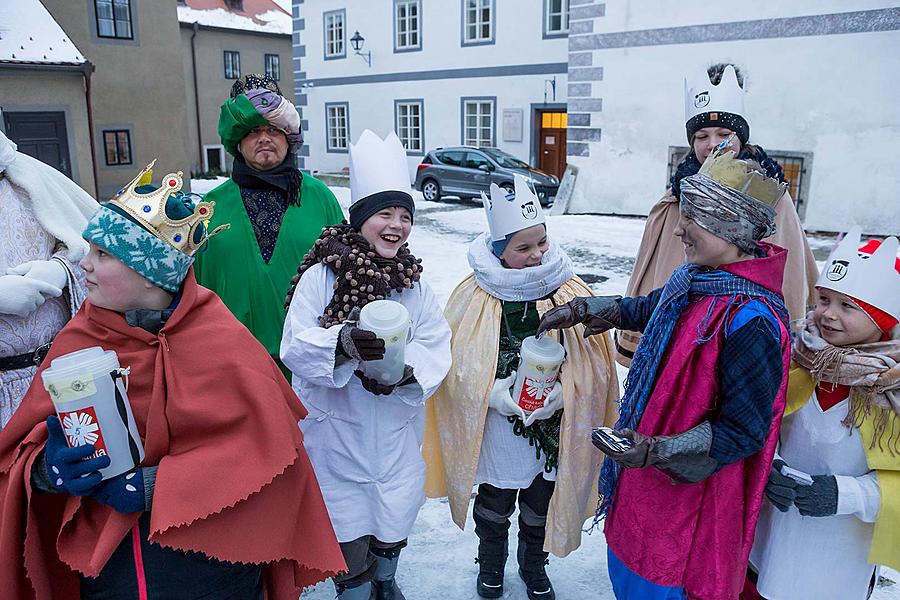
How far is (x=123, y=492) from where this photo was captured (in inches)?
62.6

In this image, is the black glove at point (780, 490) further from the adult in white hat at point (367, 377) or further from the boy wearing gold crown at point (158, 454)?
the boy wearing gold crown at point (158, 454)

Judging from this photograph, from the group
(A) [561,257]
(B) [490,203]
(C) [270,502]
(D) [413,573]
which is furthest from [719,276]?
(D) [413,573]

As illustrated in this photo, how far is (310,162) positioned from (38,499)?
21189mm

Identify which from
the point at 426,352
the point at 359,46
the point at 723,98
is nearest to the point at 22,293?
the point at 426,352

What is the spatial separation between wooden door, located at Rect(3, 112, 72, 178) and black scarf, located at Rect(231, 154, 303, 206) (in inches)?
448

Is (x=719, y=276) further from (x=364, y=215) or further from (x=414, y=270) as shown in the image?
(x=364, y=215)

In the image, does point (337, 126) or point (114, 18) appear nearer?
point (114, 18)

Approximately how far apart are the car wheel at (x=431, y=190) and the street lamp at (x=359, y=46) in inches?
218

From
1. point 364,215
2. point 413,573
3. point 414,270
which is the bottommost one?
point 413,573

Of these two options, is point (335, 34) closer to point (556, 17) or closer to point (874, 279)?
point (556, 17)

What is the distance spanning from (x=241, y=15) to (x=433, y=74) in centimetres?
1205

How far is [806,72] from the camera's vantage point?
10906 mm

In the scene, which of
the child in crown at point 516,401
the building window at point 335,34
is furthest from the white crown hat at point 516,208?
the building window at point 335,34

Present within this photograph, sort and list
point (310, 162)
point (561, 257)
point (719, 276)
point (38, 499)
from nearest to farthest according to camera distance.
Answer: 1. point (38, 499)
2. point (719, 276)
3. point (561, 257)
4. point (310, 162)
